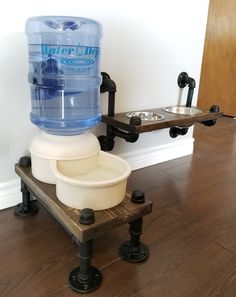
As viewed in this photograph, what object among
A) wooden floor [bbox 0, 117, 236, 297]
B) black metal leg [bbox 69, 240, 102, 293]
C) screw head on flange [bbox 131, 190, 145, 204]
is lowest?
wooden floor [bbox 0, 117, 236, 297]

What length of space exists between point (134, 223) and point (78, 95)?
1.71 ft

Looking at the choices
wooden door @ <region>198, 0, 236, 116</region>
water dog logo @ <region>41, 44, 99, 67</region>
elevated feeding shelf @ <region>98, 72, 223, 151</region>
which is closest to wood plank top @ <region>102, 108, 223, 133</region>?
elevated feeding shelf @ <region>98, 72, 223, 151</region>

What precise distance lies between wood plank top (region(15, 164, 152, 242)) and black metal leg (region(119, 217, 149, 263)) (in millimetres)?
A: 50

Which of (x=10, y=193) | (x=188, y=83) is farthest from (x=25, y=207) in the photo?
(x=188, y=83)

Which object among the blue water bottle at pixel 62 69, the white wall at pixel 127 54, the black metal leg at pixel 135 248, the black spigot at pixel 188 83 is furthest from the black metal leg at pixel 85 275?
the black spigot at pixel 188 83

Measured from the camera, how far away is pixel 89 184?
2.56ft

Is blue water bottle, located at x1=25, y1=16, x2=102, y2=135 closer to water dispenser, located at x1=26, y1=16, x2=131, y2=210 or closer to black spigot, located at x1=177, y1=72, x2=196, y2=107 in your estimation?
water dispenser, located at x1=26, y1=16, x2=131, y2=210

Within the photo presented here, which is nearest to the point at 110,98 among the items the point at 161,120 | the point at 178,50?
the point at 161,120

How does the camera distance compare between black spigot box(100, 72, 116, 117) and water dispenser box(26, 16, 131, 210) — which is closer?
water dispenser box(26, 16, 131, 210)

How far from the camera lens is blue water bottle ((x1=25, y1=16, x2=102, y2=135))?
94 cm

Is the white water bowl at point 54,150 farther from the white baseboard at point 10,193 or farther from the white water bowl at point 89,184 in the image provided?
the white baseboard at point 10,193

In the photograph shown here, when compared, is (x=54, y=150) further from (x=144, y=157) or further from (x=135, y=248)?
(x=144, y=157)

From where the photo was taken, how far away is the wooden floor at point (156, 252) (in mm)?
797

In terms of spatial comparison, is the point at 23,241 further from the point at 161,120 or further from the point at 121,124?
the point at 161,120
